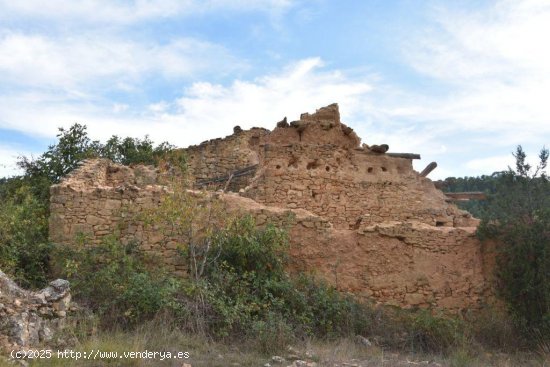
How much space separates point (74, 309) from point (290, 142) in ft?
19.1

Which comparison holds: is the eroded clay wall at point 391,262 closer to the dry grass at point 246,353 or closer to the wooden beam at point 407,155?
the dry grass at point 246,353

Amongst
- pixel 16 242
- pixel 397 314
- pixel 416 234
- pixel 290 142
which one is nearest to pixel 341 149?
pixel 290 142

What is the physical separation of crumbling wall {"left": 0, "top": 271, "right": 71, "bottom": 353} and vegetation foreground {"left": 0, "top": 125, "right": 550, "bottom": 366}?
0.21m

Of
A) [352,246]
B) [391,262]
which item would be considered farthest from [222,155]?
[391,262]

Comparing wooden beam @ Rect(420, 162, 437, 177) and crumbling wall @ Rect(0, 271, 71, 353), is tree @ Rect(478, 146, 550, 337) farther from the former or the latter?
crumbling wall @ Rect(0, 271, 71, 353)

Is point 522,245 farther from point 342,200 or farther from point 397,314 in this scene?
point 342,200

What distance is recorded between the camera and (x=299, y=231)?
816 cm

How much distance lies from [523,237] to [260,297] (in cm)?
373

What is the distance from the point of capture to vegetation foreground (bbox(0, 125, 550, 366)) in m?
6.34

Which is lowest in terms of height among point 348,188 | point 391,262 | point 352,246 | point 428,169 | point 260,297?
point 260,297

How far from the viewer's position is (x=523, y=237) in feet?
25.0

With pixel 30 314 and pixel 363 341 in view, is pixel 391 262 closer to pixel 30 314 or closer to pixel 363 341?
pixel 363 341

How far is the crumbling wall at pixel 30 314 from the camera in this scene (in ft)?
18.2

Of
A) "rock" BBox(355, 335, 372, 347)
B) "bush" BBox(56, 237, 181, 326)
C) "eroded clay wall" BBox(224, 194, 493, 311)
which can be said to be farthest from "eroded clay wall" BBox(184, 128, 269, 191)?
"rock" BBox(355, 335, 372, 347)
